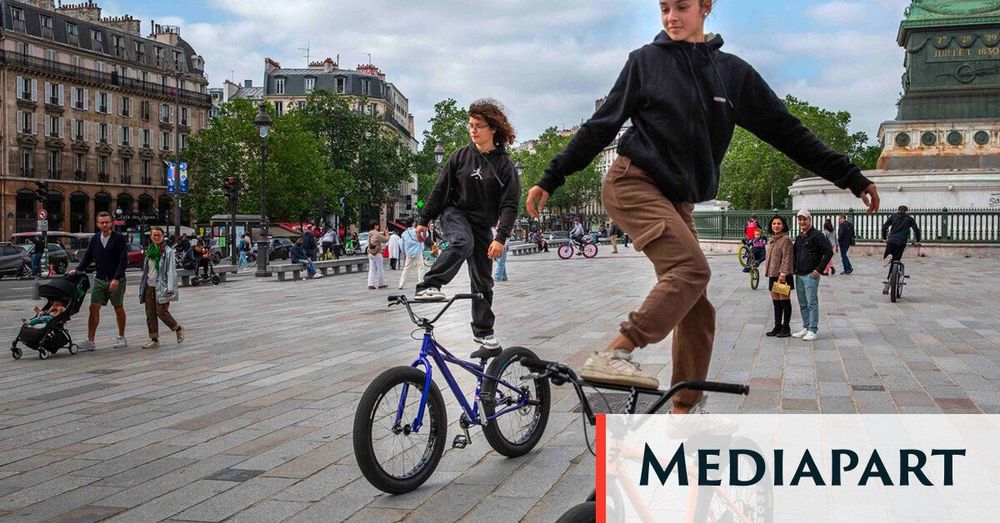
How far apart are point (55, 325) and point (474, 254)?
6.17 metres

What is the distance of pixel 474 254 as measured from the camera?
6.79 m

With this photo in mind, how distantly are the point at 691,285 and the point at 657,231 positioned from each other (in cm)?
21

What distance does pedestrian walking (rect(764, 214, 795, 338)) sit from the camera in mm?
10836

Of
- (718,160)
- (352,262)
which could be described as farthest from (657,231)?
(352,262)

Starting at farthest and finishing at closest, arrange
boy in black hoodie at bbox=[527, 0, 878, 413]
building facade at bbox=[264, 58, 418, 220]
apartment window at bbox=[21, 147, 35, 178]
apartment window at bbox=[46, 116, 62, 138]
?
building facade at bbox=[264, 58, 418, 220] < apartment window at bbox=[46, 116, 62, 138] < apartment window at bbox=[21, 147, 35, 178] < boy in black hoodie at bbox=[527, 0, 878, 413]

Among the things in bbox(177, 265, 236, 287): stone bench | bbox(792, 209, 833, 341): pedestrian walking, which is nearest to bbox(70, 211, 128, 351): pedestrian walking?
bbox(792, 209, 833, 341): pedestrian walking

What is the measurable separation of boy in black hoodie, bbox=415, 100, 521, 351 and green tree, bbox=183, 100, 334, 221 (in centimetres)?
5985

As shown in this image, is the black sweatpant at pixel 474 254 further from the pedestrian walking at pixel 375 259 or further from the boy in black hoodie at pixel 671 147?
the pedestrian walking at pixel 375 259

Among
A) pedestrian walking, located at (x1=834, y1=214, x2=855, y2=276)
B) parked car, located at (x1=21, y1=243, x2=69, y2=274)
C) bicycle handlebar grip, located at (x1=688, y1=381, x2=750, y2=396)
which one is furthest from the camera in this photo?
parked car, located at (x1=21, y1=243, x2=69, y2=274)

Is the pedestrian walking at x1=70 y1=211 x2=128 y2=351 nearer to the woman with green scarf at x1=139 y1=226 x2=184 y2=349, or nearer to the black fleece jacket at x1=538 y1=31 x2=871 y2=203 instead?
the woman with green scarf at x1=139 y1=226 x2=184 y2=349

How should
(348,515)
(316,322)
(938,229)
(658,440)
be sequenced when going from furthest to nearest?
1. (938,229)
2. (316,322)
3. (348,515)
4. (658,440)

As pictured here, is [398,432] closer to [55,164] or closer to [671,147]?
[671,147]

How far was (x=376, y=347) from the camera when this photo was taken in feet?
33.3

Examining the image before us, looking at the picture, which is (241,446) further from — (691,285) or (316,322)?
(316,322)
